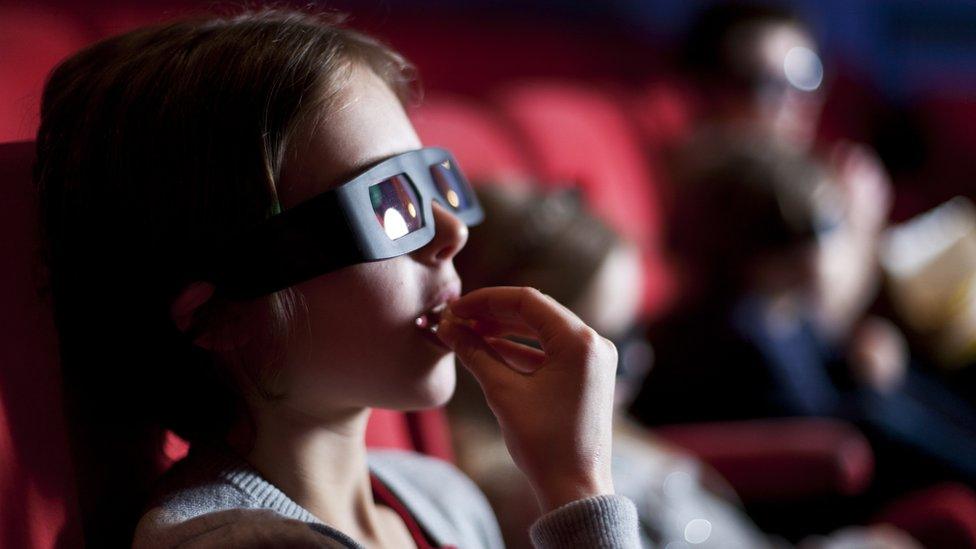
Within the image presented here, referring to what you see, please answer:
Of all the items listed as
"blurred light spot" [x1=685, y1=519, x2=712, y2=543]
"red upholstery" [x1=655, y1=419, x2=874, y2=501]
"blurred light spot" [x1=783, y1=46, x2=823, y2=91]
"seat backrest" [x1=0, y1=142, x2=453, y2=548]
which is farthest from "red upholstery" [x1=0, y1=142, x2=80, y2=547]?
"blurred light spot" [x1=783, y1=46, x2=823, y2=91]

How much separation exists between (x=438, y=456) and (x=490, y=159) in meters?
0.66

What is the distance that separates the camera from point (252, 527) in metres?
0.56

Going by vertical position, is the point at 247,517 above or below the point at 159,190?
below

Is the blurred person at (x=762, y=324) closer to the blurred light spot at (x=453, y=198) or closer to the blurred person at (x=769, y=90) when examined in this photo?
the blurred person at (x=769, y=90)

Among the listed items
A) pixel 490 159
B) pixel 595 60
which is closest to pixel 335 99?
pixel 490 159

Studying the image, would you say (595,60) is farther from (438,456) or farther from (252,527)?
(252,527)

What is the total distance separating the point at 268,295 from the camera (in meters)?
0.63

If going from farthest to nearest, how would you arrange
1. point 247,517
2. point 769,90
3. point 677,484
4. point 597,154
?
point 769,90 → point 597,154 → point 677,484 → point 247,517

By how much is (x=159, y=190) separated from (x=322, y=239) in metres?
0.11

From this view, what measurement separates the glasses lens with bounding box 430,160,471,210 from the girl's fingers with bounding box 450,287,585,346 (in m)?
0.09

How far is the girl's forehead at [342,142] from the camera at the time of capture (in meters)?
0.63

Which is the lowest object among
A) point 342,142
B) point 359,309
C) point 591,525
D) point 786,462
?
point 786,462

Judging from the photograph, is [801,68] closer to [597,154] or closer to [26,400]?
[597,154]

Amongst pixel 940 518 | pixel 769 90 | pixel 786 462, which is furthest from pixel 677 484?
pixel 769 90
